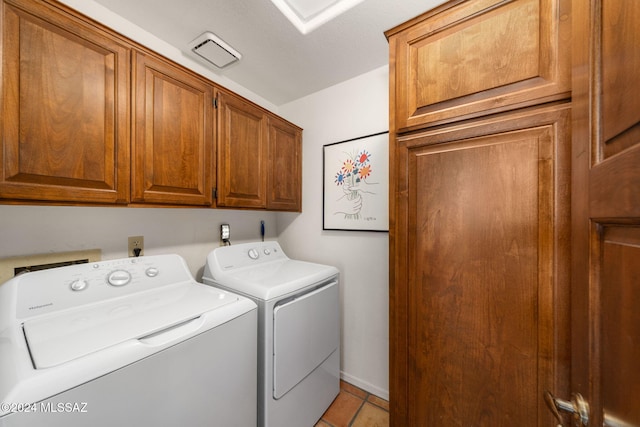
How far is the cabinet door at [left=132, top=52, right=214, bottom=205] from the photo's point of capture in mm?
1111

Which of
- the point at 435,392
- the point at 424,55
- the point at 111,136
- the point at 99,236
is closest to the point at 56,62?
the point at 111,136

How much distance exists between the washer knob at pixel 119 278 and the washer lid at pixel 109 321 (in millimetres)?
80

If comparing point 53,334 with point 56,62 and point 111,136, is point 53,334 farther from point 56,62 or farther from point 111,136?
point 56,62

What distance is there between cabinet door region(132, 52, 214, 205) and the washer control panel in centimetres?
37

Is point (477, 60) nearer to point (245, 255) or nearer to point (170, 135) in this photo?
point (170, 135)

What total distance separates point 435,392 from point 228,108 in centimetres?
187

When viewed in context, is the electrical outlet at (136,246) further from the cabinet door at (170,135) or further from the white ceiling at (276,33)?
the white ceiling at (276,33)

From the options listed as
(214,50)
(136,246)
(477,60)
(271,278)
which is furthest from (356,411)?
(214,50)

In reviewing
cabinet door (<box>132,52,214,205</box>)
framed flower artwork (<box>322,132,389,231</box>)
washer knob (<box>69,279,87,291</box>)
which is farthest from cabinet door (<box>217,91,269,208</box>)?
washer knob (<box>69,279,87,291</box>)

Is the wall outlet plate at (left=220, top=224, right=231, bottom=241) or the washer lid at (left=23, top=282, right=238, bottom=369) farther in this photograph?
the wall outlet plate at (left=220, top=224, right=231, bottom=241)

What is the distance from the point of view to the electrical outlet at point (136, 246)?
139cm

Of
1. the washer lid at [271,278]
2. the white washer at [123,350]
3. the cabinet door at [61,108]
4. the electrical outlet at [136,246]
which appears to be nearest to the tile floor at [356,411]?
the white washer at [123,350]

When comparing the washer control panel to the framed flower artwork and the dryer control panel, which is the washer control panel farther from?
the framed flower artwork

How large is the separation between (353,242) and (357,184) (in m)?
0.49
